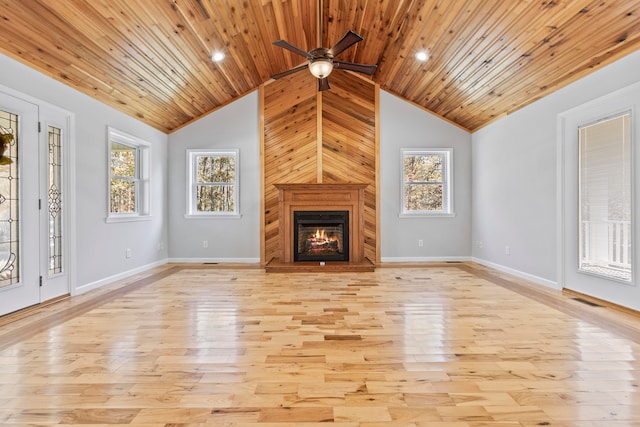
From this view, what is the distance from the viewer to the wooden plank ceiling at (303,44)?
2.92 m

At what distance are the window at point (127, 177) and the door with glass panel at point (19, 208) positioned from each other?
1.17 metres

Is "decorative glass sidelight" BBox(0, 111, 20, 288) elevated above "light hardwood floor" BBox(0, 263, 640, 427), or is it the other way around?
"decorative glass sidelight" BBox(0, 111, 20, 288)

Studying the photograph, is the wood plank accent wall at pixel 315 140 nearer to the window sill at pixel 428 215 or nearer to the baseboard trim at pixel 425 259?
the baseboard trim at pixel 425 259

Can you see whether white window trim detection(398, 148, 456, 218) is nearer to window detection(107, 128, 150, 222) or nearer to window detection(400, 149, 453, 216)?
window detection(400, 149, 453, 216)

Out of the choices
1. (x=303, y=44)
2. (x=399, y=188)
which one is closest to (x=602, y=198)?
(x=399, y=188)

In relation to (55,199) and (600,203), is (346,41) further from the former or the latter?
(55,199)

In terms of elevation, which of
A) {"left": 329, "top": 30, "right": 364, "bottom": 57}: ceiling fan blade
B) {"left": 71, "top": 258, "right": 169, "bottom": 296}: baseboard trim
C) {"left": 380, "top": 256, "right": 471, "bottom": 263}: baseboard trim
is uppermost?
{"left": 329, "top": 30, "right": 364, "bottom": 57}: ceiling fan blade

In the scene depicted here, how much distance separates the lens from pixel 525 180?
466 centimetres

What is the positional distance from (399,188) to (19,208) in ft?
16.8

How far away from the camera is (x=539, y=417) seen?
1562 mm

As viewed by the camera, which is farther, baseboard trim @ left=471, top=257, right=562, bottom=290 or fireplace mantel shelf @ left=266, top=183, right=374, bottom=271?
fireplace mantel shelf @ left=266, top=183, right=374, bottom=271

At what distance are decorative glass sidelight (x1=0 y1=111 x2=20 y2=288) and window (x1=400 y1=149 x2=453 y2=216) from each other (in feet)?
17.2

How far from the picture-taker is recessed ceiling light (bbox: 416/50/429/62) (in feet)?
14.5

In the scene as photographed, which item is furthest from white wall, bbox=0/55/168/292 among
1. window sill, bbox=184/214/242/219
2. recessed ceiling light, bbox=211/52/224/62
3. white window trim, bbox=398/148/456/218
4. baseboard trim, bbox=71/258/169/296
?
white window trim, bbox=398/148/456/218
